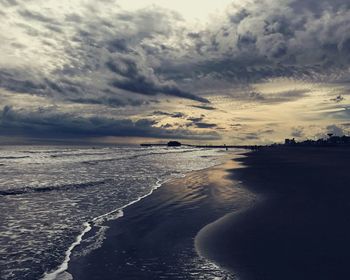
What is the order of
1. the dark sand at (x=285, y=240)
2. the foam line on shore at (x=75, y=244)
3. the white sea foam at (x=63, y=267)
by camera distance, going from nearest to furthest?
the dark sand at (x=285, y=240) → the white sea foam at (x=63, y=267) → the foam line on shore at (x=75, y=244)

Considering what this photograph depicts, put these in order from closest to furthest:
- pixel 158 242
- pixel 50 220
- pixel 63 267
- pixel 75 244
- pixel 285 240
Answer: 1. pixel 63 267
2. pixel 285 240
3. pixel 75 244
4. pixel 158 242
5. pixel 50 220

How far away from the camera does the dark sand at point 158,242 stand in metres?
8.88

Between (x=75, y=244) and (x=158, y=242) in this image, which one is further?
(x=158, y=242)

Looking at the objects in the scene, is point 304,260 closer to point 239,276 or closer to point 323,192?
point 239,276

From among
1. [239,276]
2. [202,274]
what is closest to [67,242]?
[202,274]

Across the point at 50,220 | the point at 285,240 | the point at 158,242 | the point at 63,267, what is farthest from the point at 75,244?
the point at 285,240

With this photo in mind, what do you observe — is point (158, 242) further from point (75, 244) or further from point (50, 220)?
point (50, 220)

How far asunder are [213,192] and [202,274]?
15.6m

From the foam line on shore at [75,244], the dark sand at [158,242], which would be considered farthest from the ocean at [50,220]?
the dark sand at [158,242]

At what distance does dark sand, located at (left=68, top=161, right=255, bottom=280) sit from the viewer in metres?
8.88

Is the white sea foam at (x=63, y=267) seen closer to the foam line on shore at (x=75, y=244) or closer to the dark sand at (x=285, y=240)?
the foam line on shore at (x=75, y=244)

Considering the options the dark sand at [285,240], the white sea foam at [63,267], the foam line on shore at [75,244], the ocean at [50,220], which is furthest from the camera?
the ocean at [50,220]

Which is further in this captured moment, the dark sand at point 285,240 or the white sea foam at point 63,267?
the white sea foam at point 63,267

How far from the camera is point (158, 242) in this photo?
11.8 metres
